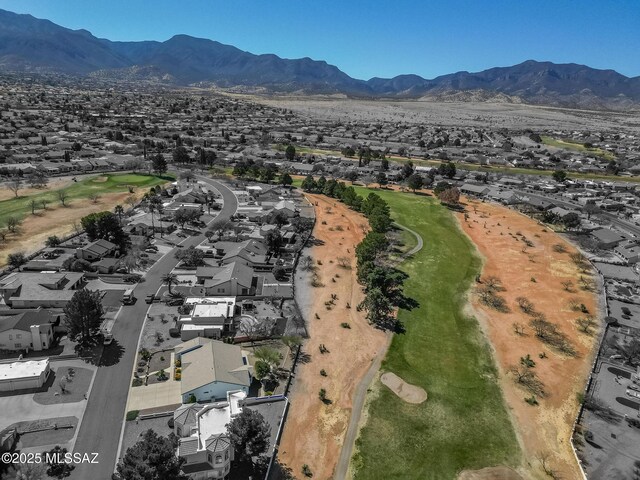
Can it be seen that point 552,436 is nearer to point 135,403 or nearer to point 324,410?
point 324,410

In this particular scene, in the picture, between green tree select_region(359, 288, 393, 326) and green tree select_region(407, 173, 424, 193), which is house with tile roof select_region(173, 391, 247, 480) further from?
green tree select_region(407, 173, 424, 193)

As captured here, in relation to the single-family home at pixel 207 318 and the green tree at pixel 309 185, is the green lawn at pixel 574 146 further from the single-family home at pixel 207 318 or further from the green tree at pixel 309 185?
the single-family home at pixel 207 318

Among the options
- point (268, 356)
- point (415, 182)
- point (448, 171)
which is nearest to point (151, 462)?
point (268, 356)

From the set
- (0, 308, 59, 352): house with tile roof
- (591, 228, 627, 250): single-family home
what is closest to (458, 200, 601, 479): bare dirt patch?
(591, 228, 627, 250): single-family home

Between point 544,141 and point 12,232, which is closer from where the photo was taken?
point 12,232

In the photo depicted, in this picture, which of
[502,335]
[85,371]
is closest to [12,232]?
[85,371]

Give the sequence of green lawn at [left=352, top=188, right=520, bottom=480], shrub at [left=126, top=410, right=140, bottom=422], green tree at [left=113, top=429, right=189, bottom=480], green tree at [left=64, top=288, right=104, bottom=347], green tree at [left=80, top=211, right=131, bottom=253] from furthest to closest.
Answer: green tree at [left=80, top=211, right=131, bottom=253], green tree at [left=64, top=288, right=104, bottom=347], shrub at [left=126, top=410, right=140, bottom=422], green lawn at [left=352, top=188, right=520, bottom=480], green tree at [left=113, top=429, right=189, bottom=480]
